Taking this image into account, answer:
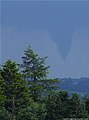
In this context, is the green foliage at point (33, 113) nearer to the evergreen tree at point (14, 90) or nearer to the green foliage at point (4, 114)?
the green foliage at point (4, 114)

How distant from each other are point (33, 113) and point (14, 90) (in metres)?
4.57

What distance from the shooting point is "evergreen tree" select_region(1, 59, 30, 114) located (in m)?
41.1

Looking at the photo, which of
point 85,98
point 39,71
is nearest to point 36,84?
point 39,71

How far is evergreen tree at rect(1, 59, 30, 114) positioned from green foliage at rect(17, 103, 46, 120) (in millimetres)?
2581

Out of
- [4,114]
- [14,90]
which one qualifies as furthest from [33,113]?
[14,90]

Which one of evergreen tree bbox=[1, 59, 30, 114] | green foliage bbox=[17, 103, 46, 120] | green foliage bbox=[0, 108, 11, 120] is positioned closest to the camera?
green foliage bbox=[17, 103, 46, 120]

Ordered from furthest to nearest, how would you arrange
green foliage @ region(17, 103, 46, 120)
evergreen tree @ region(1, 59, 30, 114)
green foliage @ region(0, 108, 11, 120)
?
evergreen tree @ region(1, 59, 30, 114)
green foliage @ region(0, 108, 11, 120)
green foliage @ region(17, 103, 46, 120)

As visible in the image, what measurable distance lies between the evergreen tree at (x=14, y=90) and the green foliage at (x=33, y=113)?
2581 mm

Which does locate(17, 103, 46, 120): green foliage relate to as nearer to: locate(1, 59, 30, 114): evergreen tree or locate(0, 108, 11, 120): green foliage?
Answer: locate(0, 108, 11, 120): green foliage

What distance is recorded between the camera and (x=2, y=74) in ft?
139

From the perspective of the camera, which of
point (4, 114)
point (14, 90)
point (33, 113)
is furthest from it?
point (14, 90)

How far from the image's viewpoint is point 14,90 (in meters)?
41.1

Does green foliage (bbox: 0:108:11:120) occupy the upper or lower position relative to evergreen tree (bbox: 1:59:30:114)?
lower

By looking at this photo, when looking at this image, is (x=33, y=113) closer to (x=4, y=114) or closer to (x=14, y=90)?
(x=4, y=114)
